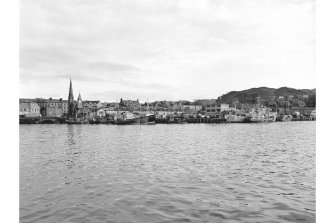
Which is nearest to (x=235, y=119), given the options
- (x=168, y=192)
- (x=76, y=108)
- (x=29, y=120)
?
(x=76, y=108)

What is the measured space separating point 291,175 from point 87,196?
33.4ft

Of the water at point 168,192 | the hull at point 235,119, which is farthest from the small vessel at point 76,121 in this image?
the water at point 168,192

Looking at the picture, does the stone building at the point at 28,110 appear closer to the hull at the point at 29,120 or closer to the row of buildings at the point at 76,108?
the row of buildings at the point at 76,108

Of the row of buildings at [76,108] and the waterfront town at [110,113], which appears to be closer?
the waterfront town at [110,113]

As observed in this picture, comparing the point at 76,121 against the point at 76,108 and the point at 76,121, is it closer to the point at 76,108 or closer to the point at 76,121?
the point at 76,121

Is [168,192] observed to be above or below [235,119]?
below

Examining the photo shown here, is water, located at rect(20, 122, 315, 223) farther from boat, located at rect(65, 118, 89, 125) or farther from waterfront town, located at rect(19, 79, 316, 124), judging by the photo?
boat, located at rect(65, 118, 89, 125)

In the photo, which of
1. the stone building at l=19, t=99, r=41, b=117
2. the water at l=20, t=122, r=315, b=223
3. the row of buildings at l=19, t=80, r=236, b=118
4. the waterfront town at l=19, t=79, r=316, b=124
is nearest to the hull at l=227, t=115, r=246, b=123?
the waterfront town at l=19, t=79, r=316, b=124

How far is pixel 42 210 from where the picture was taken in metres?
9.39

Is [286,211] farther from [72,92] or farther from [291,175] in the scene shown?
[72,92]
